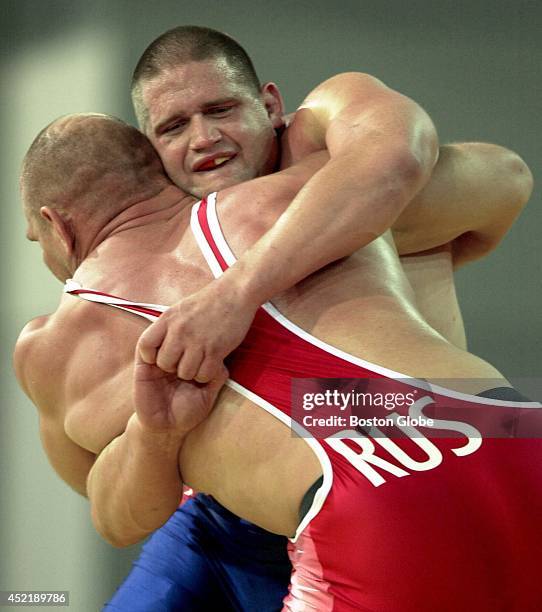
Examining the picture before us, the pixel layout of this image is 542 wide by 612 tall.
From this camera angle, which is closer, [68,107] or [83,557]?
[83,557]

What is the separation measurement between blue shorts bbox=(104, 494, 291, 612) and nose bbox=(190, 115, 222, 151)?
66cm

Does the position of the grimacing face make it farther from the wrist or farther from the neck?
the wrist

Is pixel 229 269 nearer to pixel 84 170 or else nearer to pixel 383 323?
pixel 383 323

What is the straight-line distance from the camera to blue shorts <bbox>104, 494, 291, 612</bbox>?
182cm

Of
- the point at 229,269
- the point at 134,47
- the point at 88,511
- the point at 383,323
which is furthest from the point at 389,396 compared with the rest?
the point at 134,47

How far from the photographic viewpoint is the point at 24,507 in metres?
3.06

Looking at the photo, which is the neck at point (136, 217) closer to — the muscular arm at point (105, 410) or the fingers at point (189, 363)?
the muscular arm at point (105, 410)

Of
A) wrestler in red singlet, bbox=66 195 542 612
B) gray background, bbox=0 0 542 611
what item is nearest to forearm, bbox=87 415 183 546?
wrestler in red singlet, bbox=66 195 542 612

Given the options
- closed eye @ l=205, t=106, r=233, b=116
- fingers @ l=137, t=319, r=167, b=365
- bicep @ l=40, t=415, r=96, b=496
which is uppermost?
closed eye @ l=205, t=106, r=233, b=116

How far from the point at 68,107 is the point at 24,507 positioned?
121 centimetres

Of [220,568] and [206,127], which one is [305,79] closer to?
[206,127]

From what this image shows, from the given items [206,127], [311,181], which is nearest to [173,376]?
[311,181]

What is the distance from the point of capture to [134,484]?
4.83 feet

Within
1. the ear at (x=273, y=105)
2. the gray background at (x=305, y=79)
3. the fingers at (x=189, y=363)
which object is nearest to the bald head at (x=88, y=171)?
the ear at (x=273, y=105)
